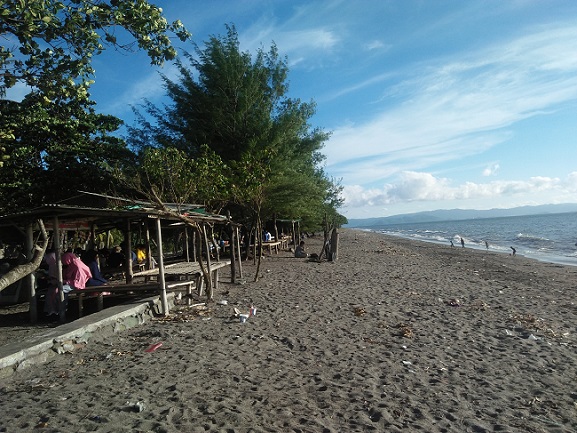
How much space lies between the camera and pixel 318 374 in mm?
4879

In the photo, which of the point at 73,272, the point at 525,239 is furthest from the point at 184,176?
the point at 525,239

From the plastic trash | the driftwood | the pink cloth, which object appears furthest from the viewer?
the pink cloth

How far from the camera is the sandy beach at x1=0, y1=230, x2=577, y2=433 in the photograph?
12.2 feet

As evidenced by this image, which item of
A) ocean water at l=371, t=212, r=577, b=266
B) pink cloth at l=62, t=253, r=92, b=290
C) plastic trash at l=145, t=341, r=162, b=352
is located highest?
pink cloth at l=62, t=253, r=92, b=290

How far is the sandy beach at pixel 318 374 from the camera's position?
12.2ft

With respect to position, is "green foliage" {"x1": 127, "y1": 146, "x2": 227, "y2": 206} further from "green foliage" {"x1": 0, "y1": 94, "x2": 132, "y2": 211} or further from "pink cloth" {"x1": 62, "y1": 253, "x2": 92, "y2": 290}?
"green foliage" {"x1": 0, "y1": 94, "x2": 132, "y2": 211}

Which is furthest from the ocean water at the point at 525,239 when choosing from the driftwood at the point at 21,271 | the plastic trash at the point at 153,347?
the driftwood at the point at 21,271

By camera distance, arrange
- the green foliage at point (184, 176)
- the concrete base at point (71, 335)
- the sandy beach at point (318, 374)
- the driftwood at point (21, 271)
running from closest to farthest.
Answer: the driftwood at point (21, 271) → the sandy beach at point (318, 374) → the concrete base at point (71, 335) → the green foliage at point (184, 176)

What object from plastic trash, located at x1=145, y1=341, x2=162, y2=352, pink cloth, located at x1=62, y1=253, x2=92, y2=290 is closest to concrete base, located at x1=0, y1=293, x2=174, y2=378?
plastic trash, located at x1=145, y1=341, x2=162, y2=352

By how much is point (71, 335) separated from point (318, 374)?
3421 mm

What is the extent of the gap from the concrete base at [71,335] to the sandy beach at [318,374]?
0.44 ft

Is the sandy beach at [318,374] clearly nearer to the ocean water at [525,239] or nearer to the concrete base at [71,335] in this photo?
the concrete base at [71,335]

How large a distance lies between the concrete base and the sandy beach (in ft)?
0.44

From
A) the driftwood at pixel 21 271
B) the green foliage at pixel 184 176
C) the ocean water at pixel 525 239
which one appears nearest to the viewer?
the driftwood at pixel 21 271
